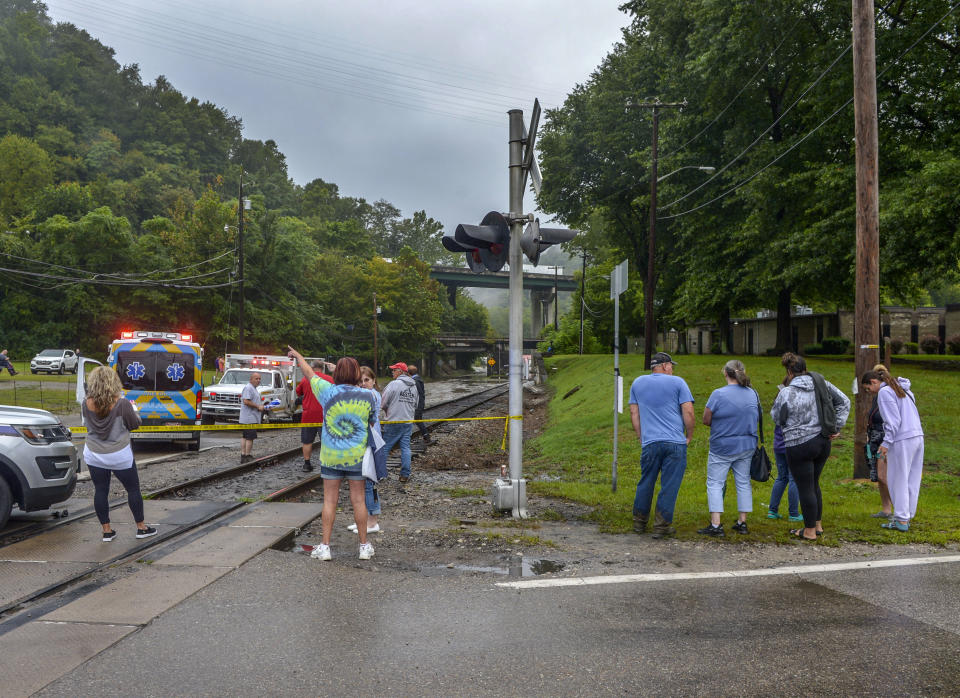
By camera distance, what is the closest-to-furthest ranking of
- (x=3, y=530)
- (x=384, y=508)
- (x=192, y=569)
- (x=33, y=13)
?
(x=192, y=569), (x=3, y=530), (x=384, y=508), (x=33, y=13)

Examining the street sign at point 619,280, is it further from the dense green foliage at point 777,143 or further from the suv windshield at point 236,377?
the suv windshield at point 236,377

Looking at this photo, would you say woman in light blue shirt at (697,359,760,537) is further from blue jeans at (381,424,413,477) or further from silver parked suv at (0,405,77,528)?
silver parked suv at (0,405,77,528)

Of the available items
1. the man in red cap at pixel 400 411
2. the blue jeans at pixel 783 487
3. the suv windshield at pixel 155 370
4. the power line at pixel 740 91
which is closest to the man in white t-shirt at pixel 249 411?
the man in red cap at pixel 400 411

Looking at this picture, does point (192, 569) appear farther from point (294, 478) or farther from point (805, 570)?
point (294, 478)

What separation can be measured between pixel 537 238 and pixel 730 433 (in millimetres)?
3038

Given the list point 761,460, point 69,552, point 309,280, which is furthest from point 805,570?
point 309,280

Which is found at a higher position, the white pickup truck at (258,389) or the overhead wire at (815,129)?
the overhead wire at (815,129)

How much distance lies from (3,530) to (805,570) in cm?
767

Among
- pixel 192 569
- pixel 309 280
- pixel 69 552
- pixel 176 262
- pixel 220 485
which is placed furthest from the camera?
pixel 309 280

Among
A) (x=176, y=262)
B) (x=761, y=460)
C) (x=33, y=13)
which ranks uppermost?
(x=33, y=13)

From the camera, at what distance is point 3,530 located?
24.0ft

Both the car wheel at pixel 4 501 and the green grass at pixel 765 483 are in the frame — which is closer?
the car wheel at pixel 4 501

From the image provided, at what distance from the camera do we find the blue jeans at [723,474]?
292 inches

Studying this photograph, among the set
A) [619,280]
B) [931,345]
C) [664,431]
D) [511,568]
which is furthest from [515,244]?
[931,345]
